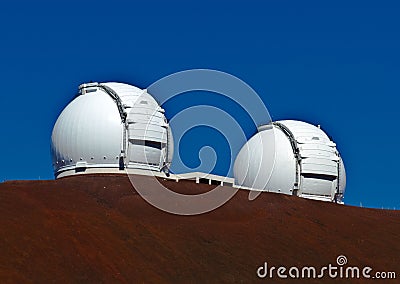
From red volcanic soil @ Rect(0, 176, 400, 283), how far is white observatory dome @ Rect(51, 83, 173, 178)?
2058 millimetres

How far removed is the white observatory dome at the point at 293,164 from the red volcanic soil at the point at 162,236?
4311 millimetres

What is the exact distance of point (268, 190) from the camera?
47219 millimetres

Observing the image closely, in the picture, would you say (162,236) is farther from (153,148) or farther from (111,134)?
(153,148)

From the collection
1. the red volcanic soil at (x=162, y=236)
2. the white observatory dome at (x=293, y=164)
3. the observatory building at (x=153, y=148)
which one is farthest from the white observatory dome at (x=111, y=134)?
the white observatory dome at (x=293, y=164)

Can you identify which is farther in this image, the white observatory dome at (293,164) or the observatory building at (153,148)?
the white observatory dome at (293,164)

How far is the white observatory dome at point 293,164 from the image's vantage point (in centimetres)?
4703

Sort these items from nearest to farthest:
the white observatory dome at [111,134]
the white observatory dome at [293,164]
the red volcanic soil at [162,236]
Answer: the red volcanic soil at [162,236]
the white observatory dome at [111,134]
the white observatory dome at [293,164]

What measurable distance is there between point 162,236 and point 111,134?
1175 cm

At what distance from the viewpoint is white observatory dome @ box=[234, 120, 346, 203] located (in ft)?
154

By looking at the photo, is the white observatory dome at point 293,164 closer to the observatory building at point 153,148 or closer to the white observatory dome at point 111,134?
the observatory building at point 153,148

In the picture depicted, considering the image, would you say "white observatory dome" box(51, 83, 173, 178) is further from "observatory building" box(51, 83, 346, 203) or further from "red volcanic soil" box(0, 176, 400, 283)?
"red volcanic soil" box(0, 176, 400, 283)

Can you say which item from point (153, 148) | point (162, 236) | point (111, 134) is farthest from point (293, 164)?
point (162, 236)

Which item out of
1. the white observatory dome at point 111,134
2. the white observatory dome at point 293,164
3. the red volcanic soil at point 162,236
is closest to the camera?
the red volcanic soil at point 162,236

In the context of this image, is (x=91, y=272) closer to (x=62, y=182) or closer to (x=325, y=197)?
(x=62, y=182)
